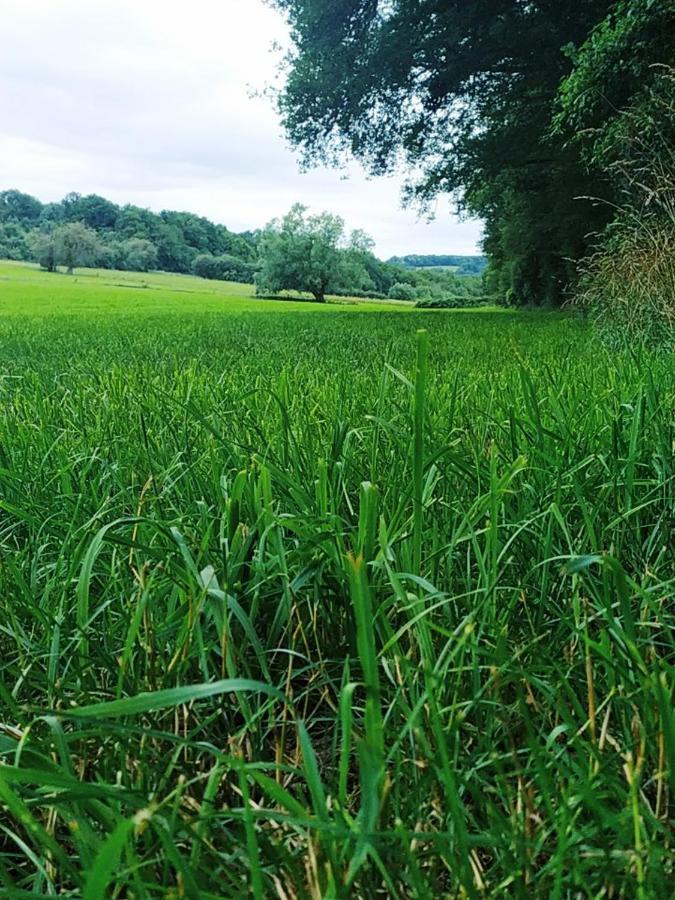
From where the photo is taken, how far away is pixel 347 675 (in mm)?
578

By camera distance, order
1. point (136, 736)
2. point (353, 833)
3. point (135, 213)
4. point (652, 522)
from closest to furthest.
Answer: point (353, 833) < point (136, 736) < point (652, 522) < point (135, 213)

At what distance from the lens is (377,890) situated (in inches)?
17.8

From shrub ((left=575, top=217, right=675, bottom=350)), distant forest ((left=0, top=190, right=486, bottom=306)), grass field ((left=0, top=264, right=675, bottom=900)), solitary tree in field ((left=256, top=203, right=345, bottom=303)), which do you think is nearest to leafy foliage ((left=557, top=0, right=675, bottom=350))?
shrub ((left=575, top=217, right=675, bottom=350))

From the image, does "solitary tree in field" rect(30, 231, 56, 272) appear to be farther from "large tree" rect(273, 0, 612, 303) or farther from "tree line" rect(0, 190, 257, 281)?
"large tree" rect(273, 0, 612, 303)

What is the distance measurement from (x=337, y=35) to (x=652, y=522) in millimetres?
17295

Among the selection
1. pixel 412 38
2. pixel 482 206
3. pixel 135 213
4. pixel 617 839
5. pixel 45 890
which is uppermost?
pixel 135 213

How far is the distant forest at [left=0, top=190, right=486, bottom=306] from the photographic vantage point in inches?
2219

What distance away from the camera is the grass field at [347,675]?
0.43 meters

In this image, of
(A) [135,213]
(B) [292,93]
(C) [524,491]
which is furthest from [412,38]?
(A) [135,213]

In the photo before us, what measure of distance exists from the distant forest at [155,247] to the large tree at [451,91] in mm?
38616

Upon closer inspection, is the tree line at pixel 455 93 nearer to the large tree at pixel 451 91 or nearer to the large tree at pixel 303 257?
the large tree at pixel 451 91

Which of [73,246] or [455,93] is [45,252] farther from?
[455,93]

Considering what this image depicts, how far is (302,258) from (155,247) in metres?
20.6

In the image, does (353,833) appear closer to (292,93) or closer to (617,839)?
(617,839)
